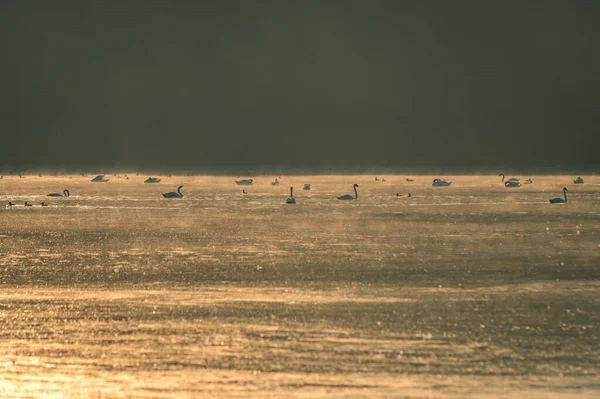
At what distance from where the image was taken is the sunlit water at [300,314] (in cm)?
1820

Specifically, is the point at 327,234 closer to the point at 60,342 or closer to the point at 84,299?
the point at 84,299

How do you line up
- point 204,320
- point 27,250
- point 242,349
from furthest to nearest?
point 27,250 → point 204,320 → point 242,349

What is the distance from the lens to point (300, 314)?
81.5 ft

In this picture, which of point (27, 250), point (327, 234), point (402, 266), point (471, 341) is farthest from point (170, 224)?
point (471, 341)

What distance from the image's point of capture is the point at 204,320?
24062 mm

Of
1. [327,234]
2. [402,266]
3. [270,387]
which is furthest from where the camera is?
[327,234]

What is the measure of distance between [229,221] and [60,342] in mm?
40455

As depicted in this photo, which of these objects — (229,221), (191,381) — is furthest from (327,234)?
(191,381)

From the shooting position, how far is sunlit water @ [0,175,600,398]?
18203mm

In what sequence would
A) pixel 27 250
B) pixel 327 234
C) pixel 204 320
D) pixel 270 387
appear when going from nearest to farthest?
pixel 270 387 → pixel 204 320 → pixel 27 250 → pixel 327 234

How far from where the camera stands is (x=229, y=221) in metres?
61.9

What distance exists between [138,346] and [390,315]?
697 centimetres

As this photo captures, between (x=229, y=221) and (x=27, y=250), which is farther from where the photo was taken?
(x=229, y=221)

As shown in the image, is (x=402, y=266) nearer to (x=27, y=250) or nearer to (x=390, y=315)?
(x=390, y=315)
